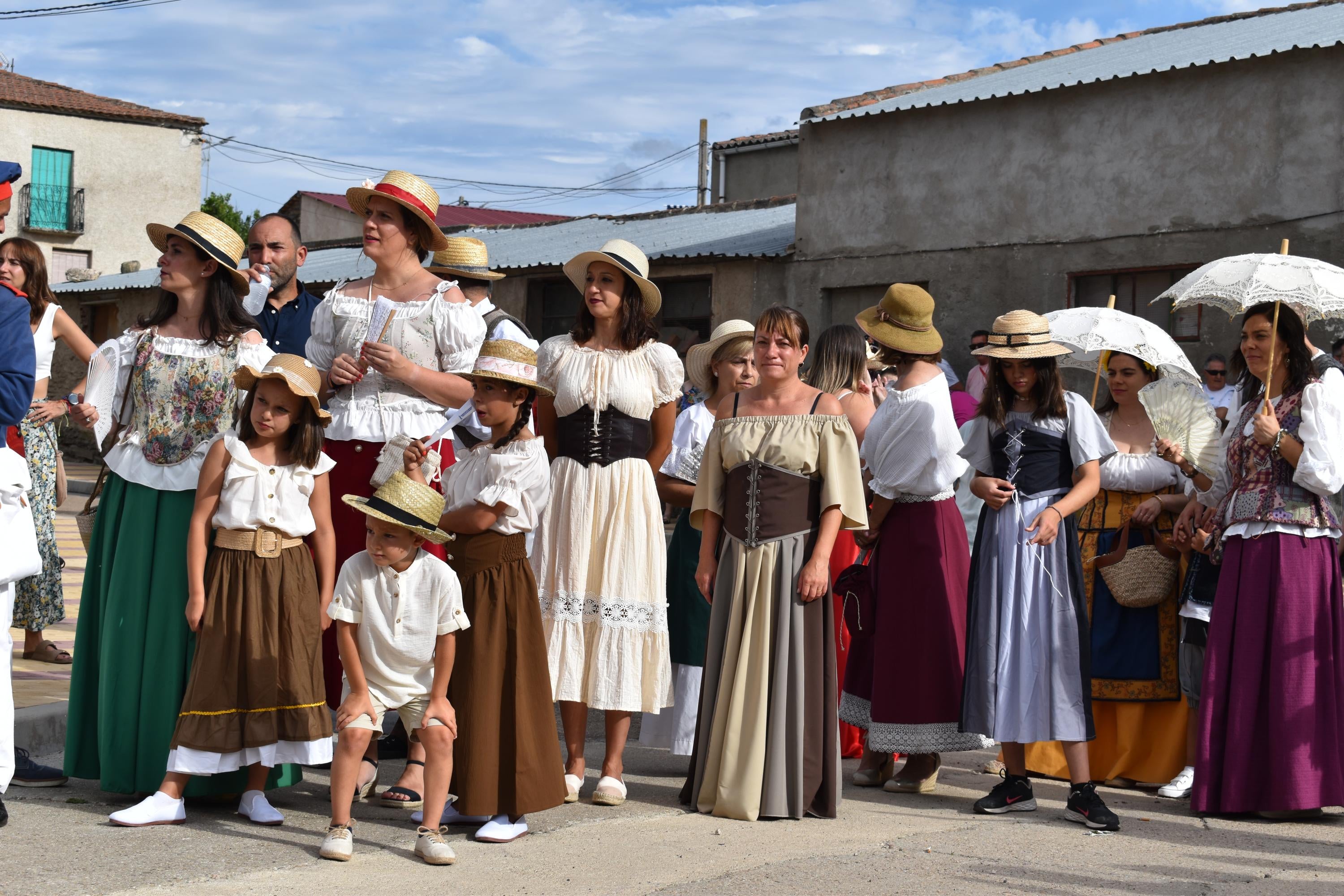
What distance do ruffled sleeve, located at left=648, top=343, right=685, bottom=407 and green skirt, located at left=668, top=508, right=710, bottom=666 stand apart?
2.78 ft

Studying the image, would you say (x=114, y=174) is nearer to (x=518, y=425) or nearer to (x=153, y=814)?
(x=518, y=425)

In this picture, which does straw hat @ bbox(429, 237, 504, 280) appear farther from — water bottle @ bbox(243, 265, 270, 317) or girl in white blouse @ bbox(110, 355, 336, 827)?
girl in white blouse @ bbox(110, 355, 336, 827)

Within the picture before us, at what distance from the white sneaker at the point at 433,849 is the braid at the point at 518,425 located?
1.37 m

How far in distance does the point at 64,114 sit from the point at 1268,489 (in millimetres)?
41507

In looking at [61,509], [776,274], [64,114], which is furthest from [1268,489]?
[64,114]

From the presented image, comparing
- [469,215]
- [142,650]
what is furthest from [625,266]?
[469,215]

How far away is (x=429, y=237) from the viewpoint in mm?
5926

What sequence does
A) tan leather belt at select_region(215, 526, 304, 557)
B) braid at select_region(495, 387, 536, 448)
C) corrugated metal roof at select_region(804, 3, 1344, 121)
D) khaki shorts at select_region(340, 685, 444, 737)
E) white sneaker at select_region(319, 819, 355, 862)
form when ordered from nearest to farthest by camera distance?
white sneaker at select_region(319, 819, 355, 862), khaki shorts at select_region(340, 685, 444, 737), tan leather belt at select_region(215, 526, 304, 557), braid at select_region(495, 387, 536, 448), corrugated metal roof at select_region(804, 3, 1344, 121)

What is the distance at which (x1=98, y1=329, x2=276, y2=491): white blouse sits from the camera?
5414mm

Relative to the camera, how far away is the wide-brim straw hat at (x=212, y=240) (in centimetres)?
546

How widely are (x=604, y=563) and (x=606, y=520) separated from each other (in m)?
0.17

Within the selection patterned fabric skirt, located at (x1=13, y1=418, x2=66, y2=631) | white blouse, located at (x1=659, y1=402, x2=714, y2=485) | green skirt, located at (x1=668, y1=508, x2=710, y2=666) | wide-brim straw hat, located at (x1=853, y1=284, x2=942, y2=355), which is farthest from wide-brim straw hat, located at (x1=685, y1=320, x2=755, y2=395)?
patterned fabric skirt, located at (x1=13, y1=418, x2=66, y2=631)

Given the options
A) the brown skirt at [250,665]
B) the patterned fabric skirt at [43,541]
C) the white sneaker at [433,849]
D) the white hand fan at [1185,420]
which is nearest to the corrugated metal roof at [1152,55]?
the white hand fan at [1185,420]

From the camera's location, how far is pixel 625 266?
588cm
